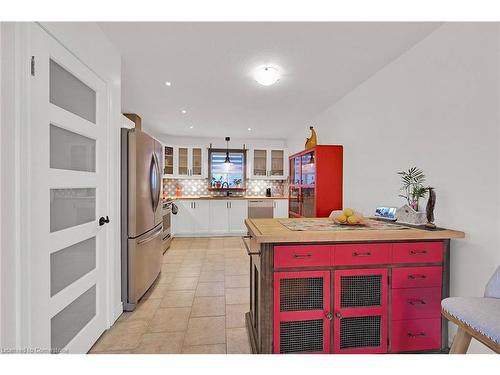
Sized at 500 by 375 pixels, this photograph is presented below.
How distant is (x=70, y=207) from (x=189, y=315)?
1.42 m

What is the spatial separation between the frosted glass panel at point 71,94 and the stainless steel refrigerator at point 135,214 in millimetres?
521

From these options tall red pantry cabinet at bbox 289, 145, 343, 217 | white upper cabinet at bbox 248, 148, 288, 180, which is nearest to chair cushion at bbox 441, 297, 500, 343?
tall red pantry cabinet at bbox 289, 145, 343, 217

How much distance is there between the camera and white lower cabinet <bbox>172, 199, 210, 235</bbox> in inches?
215

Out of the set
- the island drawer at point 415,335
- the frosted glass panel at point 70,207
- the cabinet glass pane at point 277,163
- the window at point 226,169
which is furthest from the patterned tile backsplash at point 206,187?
the island drawer at point 415,335

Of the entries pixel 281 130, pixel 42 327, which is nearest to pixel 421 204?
pixel 42 327

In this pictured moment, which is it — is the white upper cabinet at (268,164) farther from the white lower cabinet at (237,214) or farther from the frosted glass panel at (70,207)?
the frosted glass panel at (70,207)

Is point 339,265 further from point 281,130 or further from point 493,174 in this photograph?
point 281,130

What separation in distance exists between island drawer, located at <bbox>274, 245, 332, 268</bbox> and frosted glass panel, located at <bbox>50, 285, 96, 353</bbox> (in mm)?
1401

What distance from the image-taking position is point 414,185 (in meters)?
1.99

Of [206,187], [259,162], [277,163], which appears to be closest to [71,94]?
[206,187]

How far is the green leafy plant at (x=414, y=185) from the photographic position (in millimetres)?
1864

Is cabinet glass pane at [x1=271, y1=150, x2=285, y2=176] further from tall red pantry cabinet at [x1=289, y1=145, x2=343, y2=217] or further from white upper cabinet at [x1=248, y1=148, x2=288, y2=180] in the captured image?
tall red pantry cabinet at [x1=289, y1=145, x2=343, y2=217]
